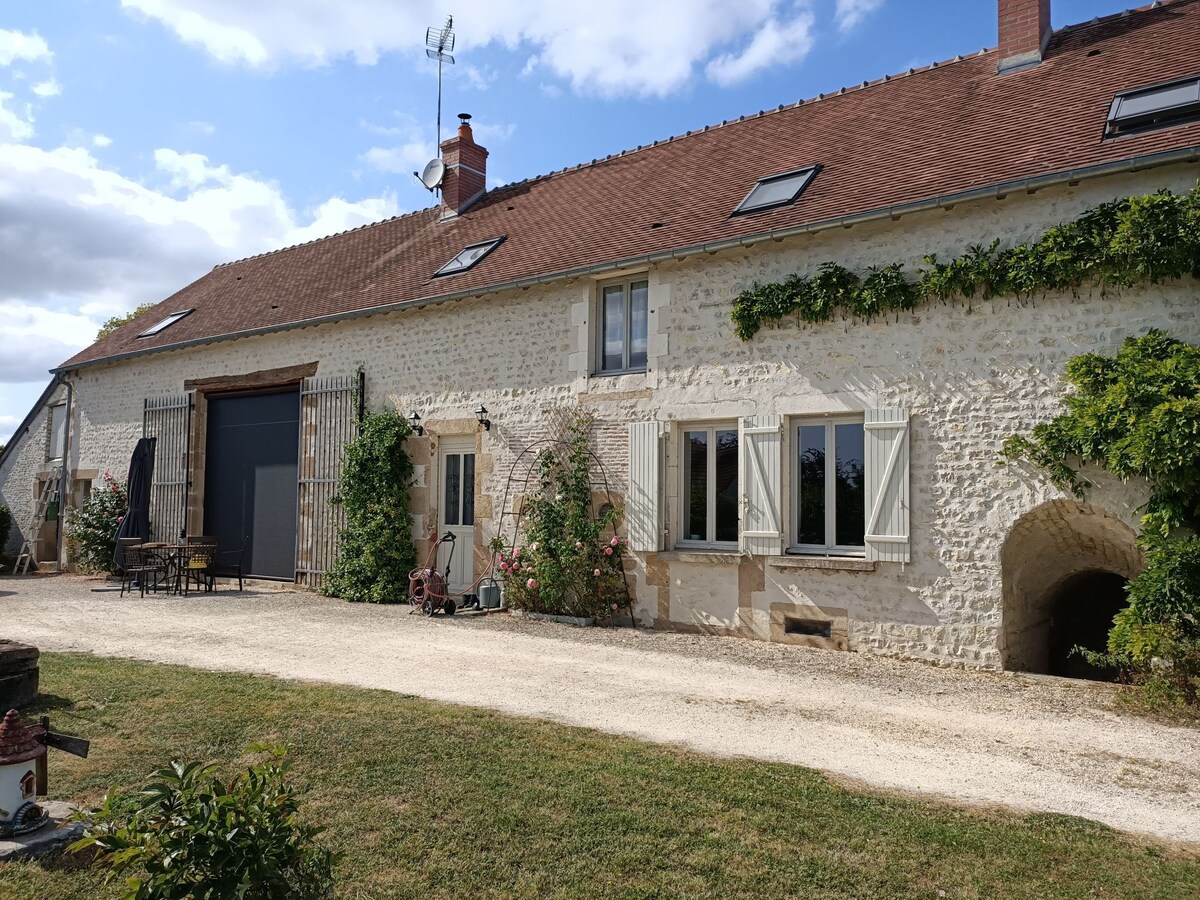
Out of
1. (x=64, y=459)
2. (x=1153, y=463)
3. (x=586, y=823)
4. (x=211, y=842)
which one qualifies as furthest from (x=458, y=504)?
(x=64, y=459)

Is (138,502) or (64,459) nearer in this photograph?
(138,502)

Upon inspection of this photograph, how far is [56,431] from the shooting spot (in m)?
16.8

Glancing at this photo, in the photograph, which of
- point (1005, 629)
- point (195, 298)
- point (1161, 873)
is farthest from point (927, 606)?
point (195, 298)

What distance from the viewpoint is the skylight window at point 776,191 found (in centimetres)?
863

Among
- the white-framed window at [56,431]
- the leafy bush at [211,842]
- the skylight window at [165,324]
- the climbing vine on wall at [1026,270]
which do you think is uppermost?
the skylight window at [165,324]

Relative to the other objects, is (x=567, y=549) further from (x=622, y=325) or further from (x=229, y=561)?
(x=229, y=561)

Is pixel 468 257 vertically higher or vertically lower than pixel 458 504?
higher

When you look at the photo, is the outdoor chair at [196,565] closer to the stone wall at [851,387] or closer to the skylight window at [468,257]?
the stone wall at [851,387]

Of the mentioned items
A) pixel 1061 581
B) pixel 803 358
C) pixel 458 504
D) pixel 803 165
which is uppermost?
pixel 803 165

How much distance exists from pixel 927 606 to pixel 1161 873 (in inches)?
164

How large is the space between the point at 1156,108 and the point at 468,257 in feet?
25.4

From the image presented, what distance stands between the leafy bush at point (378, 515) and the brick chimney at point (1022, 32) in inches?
318

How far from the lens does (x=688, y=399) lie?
8719 mm

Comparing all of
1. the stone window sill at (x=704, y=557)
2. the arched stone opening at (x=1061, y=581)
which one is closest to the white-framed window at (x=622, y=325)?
the stone window sill at (x=704, y=557)
